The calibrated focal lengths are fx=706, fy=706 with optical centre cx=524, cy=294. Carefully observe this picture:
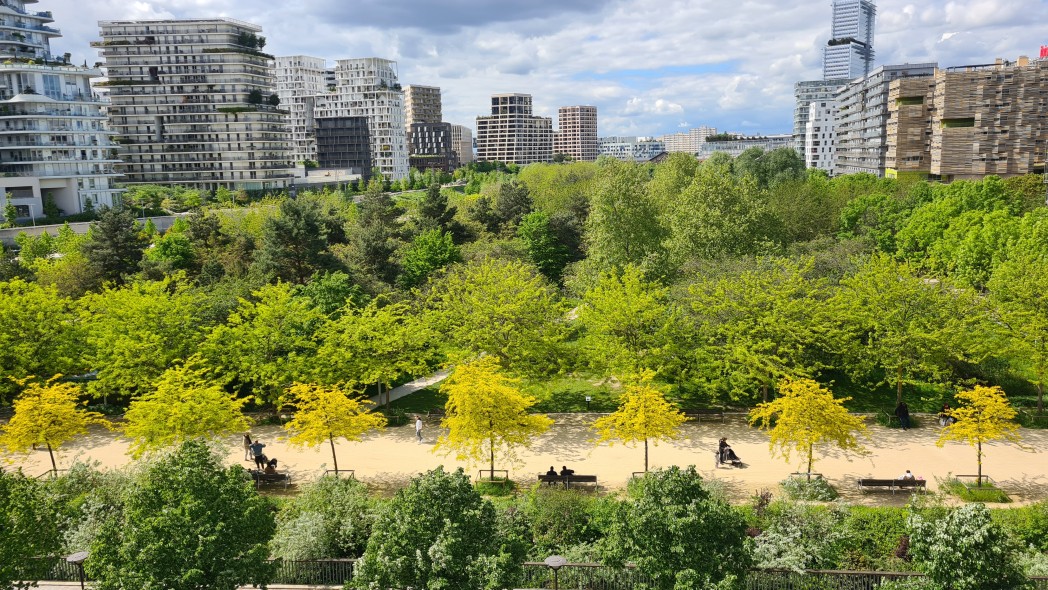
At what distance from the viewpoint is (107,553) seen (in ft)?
43.8

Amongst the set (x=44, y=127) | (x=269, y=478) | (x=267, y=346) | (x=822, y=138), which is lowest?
(x=269, y=478)

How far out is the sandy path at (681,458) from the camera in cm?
2216

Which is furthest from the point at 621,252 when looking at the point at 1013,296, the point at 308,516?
the point at 308,516

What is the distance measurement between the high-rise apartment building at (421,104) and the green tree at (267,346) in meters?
160

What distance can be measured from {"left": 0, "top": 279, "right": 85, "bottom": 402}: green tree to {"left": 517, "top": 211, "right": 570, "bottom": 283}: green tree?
99.6ft

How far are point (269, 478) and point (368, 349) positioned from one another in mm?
6963

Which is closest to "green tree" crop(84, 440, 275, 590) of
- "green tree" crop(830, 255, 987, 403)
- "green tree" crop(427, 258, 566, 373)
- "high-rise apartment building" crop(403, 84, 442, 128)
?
"green tree" crop(427, 258, 566, 373)

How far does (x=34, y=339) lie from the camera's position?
95.7ft

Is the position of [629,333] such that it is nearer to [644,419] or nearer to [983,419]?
[644,419]

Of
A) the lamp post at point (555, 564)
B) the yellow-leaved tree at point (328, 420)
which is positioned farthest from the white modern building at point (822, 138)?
the lamp post at point (555, 564)

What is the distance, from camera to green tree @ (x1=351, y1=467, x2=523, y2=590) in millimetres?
12703

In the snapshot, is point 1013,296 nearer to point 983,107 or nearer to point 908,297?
point 908,297

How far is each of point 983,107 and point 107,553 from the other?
83.6 meters

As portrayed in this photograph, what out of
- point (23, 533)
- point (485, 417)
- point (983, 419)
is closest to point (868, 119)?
point (983, 419)
